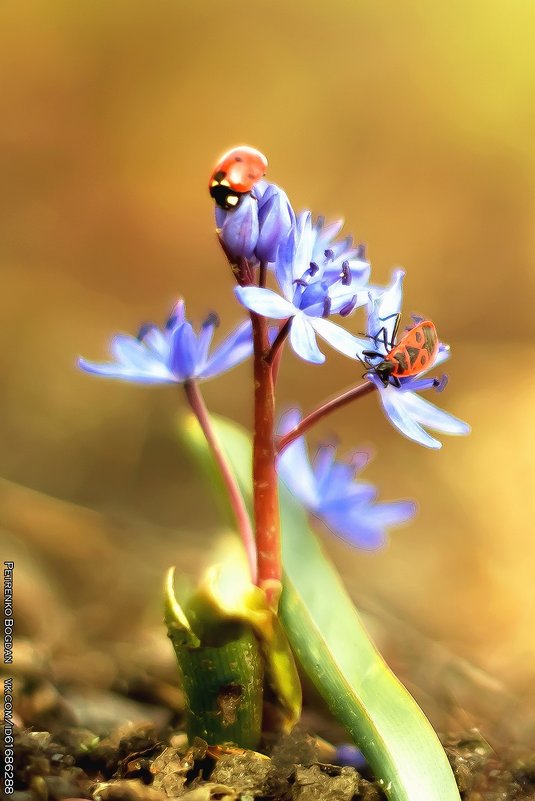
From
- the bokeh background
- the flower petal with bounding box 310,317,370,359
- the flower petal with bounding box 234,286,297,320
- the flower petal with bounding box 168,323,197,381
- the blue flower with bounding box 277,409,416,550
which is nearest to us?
the flower petal with bounding box 234,286,297,320

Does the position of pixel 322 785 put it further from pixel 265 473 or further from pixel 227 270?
pixel 227 270

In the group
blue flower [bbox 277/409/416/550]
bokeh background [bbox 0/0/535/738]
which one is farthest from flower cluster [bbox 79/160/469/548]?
bokeh background [bbox 0/0/535/738]

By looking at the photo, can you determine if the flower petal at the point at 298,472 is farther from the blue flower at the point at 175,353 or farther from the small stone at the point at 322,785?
the small stone at the point at 322,785

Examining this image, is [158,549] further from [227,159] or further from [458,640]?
[227,159]

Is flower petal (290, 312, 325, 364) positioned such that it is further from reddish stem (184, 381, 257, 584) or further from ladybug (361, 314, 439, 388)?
reddish stem (184, 381, 257, 584)

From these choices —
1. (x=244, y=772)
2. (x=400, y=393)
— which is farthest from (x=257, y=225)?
(x=244, y=772)

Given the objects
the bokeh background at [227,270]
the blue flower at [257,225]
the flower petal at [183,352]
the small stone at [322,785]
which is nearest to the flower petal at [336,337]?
the blue flower at [257,225]

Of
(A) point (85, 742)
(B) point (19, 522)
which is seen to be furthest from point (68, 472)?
(A) point (85, 742)
